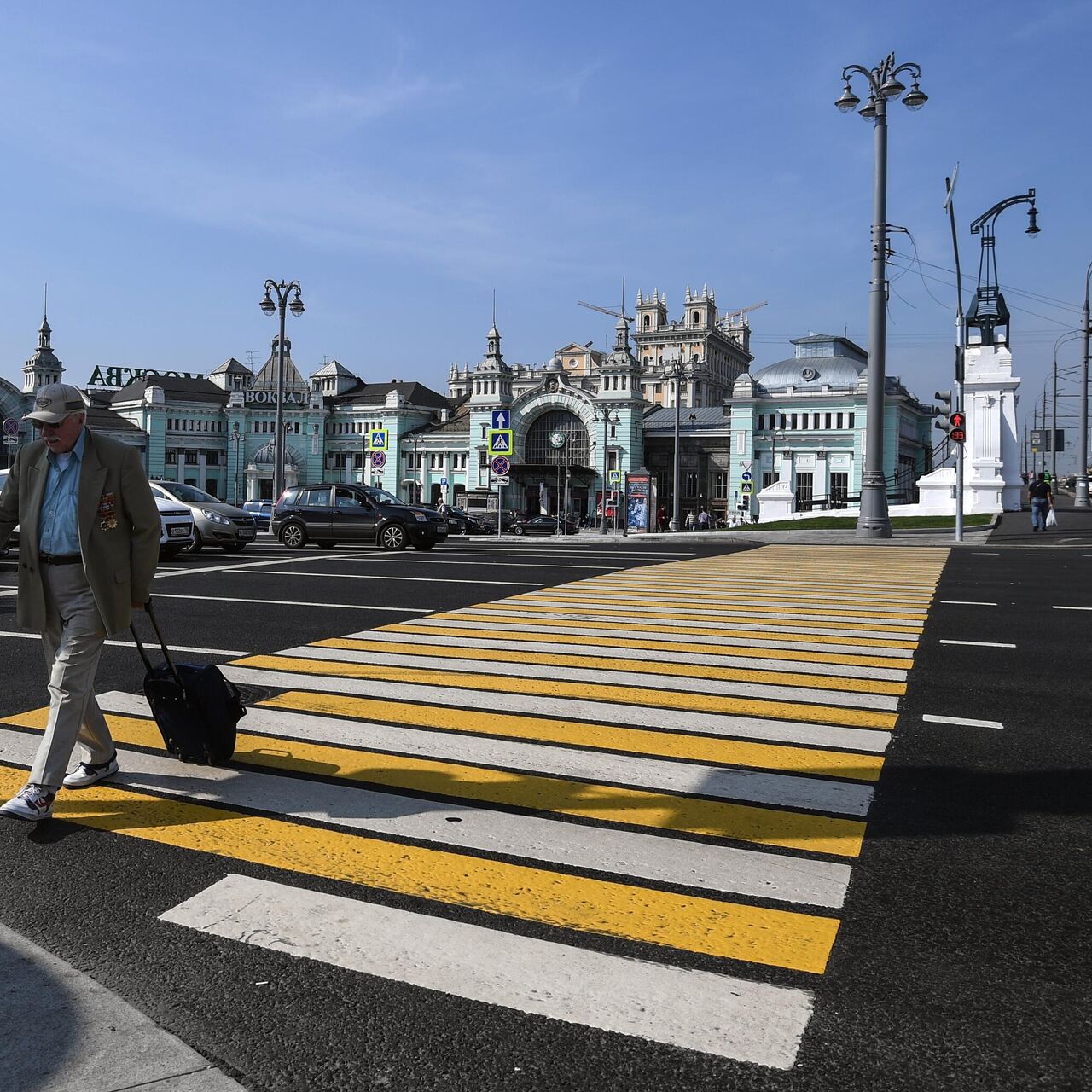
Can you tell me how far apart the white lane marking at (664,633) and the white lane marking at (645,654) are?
1.39 ft

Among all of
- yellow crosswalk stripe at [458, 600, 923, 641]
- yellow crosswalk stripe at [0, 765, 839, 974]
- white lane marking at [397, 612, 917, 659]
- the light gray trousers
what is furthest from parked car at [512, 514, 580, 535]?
yellow crosswalk stripe at [0, 765, 839, 974]

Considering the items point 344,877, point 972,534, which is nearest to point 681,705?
point 344,877

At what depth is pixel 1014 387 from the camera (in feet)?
125

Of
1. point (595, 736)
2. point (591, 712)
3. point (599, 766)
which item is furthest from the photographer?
point (591, 712)

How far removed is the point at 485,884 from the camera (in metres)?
3.51

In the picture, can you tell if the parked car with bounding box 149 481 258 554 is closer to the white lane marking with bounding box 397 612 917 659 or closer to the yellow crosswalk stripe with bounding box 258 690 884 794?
the white lane marking with bounding box 397 612 917 659

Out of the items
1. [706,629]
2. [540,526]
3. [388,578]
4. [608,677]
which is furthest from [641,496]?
[608,677]

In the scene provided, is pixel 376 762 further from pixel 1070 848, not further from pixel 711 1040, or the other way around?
pixel 1070 848

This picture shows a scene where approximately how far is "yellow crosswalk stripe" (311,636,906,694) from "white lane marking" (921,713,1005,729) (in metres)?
0.67

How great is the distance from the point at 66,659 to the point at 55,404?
1089mm

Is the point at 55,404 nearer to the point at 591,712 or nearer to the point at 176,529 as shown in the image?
the point at 591,712

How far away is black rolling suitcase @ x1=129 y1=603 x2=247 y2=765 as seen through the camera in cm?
473

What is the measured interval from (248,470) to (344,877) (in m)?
105

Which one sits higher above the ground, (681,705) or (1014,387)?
(1014,387)
